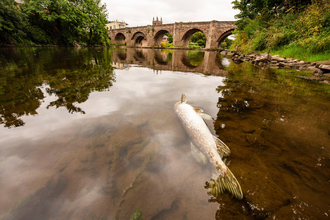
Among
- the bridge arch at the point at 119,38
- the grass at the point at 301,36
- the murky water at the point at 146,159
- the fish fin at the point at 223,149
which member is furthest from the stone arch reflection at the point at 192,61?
the bridge arch at the point at 119,38

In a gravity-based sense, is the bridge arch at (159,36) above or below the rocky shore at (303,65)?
above

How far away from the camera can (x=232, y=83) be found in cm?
474

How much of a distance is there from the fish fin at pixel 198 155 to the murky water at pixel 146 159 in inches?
2.8

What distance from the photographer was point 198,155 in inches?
72.7

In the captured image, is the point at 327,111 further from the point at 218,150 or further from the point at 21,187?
the point at 21,187

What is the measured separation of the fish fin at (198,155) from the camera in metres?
1.77

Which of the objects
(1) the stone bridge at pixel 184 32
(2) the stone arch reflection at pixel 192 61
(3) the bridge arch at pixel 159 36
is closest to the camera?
(2) the stone arch reflection at pixel 192 61

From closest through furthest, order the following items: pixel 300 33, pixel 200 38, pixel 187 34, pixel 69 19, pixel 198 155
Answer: pixel 198 155 < pixel 300 33 < pixel 69 19 < pixel 187 34 < pixel 200 38

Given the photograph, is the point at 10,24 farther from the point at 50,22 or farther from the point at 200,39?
the point at 200,39

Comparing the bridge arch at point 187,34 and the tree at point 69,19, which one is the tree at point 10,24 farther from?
the bridge arch at point 187,34

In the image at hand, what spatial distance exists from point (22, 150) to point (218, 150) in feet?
7.91

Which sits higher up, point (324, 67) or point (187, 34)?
point (187, 34)

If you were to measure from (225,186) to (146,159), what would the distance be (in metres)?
0.90

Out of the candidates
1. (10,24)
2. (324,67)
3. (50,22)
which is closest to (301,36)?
(324,67)
